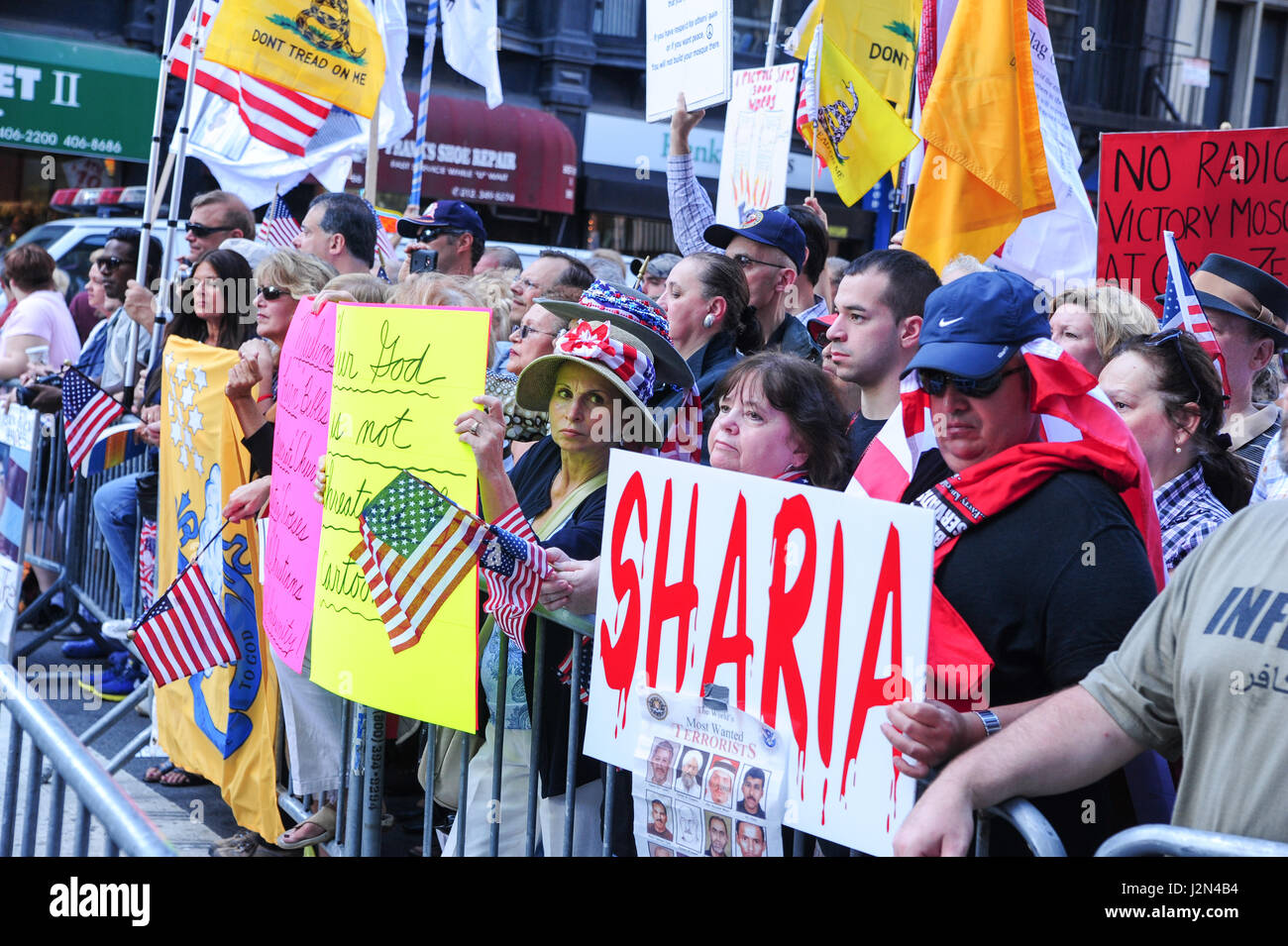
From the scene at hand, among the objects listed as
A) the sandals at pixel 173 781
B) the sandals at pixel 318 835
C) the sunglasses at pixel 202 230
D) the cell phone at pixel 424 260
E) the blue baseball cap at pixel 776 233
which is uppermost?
the blue baseball cap at pixel 776 233

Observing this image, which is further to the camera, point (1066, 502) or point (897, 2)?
point (897, 2)

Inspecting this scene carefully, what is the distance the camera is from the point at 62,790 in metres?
2.45

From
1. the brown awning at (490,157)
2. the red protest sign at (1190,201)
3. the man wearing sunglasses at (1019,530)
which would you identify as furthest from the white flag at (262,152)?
the brown awning at (490,157)

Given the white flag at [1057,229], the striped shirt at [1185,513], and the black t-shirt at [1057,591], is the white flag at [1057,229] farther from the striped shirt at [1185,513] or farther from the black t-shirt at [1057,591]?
the black t-shirt at [1057,591]

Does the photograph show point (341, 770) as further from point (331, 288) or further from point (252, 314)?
point (252, 314)

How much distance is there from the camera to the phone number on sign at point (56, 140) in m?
16.7

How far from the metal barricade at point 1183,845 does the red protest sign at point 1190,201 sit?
4.01m

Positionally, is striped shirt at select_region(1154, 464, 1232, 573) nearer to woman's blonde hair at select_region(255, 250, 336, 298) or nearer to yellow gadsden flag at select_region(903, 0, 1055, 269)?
yellow gadsden flag at select_region(903, 0, 1055, 269)

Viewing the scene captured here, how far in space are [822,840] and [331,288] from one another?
2.91 metres

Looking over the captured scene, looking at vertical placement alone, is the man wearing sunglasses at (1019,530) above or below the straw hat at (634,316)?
below

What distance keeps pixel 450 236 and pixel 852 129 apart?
7.14 ft

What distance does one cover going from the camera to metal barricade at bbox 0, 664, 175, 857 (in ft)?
6.56
